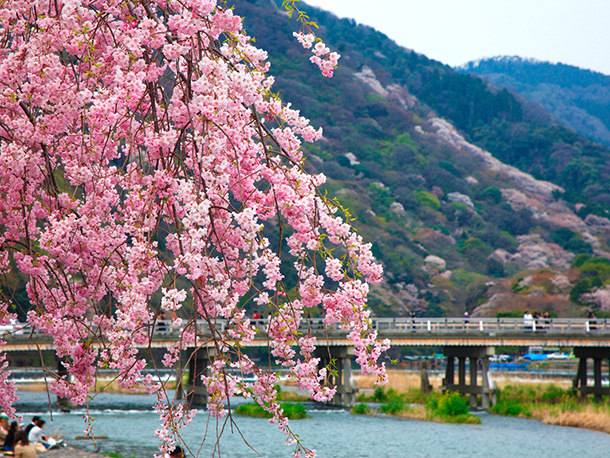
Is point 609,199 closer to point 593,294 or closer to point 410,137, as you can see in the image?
point 410,137

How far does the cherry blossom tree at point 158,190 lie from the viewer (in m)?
5.24

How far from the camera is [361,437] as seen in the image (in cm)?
3266

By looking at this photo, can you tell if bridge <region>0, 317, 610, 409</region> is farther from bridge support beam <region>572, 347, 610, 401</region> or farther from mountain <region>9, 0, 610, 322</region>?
mountain <region>9, 0, 610, 322</region>

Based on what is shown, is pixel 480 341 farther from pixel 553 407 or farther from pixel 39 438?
pixel 39 438

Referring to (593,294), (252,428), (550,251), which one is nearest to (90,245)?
(252,428)

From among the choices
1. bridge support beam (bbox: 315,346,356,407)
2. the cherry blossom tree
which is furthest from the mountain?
the cherry blossom tree

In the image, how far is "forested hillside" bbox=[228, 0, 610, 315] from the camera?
96.1 metres

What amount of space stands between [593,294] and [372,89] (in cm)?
9999

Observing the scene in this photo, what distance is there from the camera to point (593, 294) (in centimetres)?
7481

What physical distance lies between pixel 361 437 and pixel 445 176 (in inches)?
4182

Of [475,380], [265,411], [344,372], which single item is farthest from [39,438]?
[475,380]

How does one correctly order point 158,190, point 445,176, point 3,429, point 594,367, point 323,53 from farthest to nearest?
point 445,176 → point 594,367 → point 3,429 → point 323,53 → point 158,190

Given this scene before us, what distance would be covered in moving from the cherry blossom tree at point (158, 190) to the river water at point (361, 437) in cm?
2118

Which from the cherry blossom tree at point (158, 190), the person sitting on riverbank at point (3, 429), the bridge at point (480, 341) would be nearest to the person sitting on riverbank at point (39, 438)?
the person sitting on riverbank at point (3, 429)
